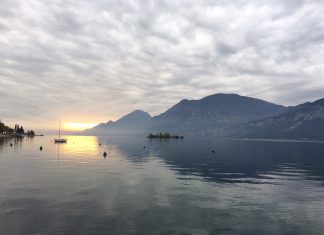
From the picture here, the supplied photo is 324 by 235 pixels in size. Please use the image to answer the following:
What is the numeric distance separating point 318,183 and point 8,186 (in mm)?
65369

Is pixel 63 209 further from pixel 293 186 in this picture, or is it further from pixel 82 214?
pixel 293 186

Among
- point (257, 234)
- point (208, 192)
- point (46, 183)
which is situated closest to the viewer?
point (257, 234)

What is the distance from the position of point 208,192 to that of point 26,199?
3019cm

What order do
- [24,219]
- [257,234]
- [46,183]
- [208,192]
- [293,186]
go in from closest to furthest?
[257,234] → [24,219] → [208,192] → [46,183] → [293,186]

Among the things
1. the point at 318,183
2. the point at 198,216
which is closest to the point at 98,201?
the point at 198,216

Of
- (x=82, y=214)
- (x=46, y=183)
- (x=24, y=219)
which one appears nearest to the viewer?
(x=24, y=219)

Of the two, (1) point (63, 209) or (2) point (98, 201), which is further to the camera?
(2) point (98, 201)

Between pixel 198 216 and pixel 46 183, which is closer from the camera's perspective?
pixel 198 216

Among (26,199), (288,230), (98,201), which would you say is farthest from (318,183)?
(26,199)

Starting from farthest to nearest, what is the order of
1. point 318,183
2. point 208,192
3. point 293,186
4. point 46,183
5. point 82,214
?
point 318,183 → point 293,186 → point 46,183 → point 208,192 → point 82,214

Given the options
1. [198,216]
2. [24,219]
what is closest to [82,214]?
[24,219]

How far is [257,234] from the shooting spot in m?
32.7

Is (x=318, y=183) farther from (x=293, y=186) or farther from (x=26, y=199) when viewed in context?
(x=26, y=199)

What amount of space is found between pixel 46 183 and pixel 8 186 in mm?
6951
